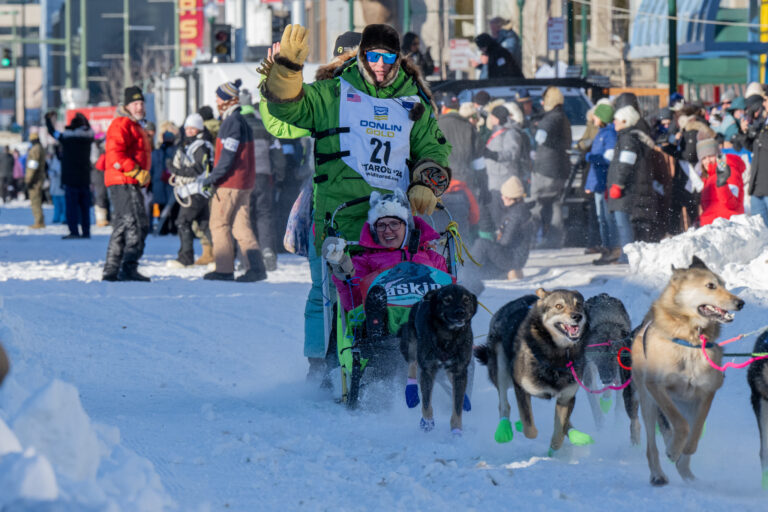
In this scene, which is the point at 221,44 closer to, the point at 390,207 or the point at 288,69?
the point at 288,69

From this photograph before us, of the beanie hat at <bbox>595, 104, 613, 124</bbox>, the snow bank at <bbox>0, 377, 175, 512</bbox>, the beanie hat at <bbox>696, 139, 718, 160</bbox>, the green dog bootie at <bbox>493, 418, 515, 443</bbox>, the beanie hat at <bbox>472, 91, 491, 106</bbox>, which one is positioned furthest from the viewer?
the beanie hat at <bbox>472, 91, 491, 106</bbox>

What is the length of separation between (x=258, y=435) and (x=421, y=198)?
1702 millimetres

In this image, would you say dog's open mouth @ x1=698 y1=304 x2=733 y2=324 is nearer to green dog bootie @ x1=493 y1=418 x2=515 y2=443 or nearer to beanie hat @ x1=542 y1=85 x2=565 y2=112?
green dog bootie @ x1=493 y1=418 x2=515 y2=443

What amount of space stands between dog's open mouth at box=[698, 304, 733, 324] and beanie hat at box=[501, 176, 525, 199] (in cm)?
814

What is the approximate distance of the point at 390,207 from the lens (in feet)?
21.4

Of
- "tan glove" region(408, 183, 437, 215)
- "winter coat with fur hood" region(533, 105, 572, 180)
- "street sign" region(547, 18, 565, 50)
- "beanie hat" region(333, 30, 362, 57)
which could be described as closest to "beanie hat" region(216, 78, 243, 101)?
"winter coat with fur hood" region(533, 105, 572, 180)

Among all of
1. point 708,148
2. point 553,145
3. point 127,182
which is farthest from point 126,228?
point 708,148

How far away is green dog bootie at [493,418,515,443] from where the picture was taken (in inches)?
223

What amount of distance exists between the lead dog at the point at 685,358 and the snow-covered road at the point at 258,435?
7.1 inches

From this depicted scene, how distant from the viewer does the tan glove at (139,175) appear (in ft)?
39.5

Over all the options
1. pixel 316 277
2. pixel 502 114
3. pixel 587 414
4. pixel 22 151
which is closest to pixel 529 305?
pixel 587 414

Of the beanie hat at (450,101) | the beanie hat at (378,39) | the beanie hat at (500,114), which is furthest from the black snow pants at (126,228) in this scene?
the beanie hat at (378,39)

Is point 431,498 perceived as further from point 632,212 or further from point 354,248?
point 632,212

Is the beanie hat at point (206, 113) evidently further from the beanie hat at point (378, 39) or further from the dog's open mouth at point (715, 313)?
the dog's open mouth at point (715, 313)
